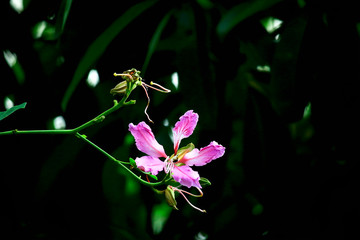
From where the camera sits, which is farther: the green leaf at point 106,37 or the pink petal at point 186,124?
the green leaf at point 106,37

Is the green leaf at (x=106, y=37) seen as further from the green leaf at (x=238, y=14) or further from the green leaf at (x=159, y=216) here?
the green leaf at (x=159, y=216)

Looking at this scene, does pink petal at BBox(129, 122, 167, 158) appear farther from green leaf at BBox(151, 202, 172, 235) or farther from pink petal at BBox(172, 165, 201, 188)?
green leaf at BBox(151, 202, 172, 235)

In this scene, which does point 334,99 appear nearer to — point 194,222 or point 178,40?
point 178,40

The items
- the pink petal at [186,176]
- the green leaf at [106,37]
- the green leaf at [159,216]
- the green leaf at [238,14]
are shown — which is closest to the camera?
the pink petal at [186,176]

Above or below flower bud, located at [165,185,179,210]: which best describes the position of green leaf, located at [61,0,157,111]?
above

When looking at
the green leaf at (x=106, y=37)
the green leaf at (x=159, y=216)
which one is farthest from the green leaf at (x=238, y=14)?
the green leaf at (x=159, y=216)

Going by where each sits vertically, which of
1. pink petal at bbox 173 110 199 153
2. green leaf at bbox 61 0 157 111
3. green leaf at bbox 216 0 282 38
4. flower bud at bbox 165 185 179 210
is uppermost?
green leaf at bbox 61 0 157 111

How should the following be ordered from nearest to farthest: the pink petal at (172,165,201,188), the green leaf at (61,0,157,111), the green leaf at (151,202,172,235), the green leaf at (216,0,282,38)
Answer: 1. the pink petal at (172,165,201,188)
2. the green leaf at (216,0,282,38)
3. the green leaf at (61,0,157,111)
4. the green leaf at (151,202,172,235)

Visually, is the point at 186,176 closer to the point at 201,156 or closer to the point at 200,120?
the point at 201,156

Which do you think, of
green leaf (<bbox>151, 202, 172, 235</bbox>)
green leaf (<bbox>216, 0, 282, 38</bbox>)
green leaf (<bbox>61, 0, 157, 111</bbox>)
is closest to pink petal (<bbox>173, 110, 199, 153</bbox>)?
green leaf (<bbox>216, 0, 282, 38</bbox>)
